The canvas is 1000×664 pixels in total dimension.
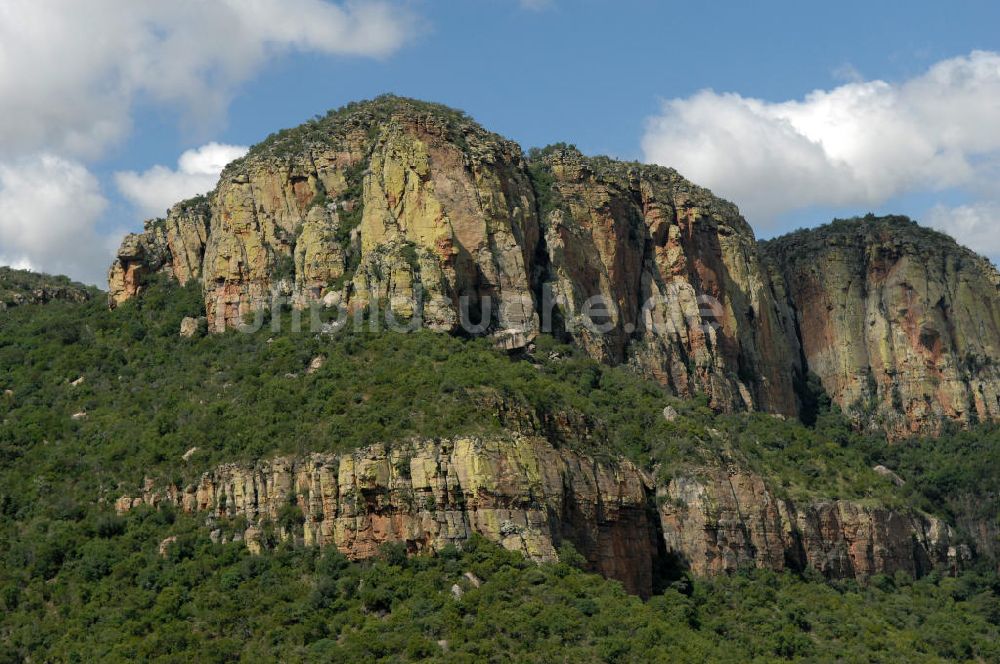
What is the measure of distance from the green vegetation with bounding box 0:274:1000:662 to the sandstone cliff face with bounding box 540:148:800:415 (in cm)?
594

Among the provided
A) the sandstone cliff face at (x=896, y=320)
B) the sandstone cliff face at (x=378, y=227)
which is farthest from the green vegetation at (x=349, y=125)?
the sandstone cliff face at (x=896, y=320)

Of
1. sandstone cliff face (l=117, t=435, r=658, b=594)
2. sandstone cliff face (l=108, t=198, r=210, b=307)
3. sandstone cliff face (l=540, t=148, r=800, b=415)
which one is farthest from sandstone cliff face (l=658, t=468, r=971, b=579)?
sandstone cliff face (l=108, t=198, r=210, b=307)

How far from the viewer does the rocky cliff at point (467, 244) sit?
417 feet

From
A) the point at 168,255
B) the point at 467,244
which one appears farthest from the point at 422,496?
the point at 168,255

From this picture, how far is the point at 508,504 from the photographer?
102 m

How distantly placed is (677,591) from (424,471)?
18.4 meters

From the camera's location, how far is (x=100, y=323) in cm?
13725

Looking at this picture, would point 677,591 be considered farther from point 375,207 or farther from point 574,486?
point 375,207

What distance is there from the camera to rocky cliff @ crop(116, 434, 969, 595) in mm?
101938

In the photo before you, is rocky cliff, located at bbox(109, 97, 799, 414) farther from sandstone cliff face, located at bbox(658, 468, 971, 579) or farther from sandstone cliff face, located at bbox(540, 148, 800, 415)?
sandstone cliff face, located at bbox(658, 468, 971, 579)

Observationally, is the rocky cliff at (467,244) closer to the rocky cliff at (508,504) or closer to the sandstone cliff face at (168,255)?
the sandstone cliff face at (168,255)

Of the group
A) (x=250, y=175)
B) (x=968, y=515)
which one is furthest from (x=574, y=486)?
(x=968, y=515)

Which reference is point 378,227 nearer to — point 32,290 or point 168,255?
point 168,255

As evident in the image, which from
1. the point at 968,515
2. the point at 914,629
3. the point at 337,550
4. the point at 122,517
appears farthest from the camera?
the point at 968,515
